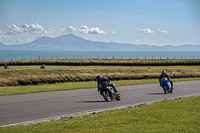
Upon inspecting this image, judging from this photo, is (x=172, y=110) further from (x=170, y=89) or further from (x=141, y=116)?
(x=170, y=89)

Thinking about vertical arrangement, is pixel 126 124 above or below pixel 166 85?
below

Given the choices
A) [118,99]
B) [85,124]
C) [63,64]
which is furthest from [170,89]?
[63,64]

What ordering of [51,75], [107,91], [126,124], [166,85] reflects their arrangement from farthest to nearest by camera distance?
1. [51,75]
2. [166,85]
3. [107,91]
4. [126,124]

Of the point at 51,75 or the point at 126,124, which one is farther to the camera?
the point at 51,75

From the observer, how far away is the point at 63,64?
225 feet

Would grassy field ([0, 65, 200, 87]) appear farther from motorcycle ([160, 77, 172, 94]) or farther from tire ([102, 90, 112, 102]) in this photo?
tire ([102, 90, 112, 102])

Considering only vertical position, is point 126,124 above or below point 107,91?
below

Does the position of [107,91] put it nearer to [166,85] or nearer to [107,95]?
[107,95]

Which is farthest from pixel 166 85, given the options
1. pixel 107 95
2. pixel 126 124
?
pixel 126 124

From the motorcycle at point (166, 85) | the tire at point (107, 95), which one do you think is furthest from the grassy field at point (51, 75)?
the tire at point (107, 95)

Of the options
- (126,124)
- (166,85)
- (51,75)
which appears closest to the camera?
(126,124)

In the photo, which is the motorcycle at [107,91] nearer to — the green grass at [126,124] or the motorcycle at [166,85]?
the green grass at [126,124]

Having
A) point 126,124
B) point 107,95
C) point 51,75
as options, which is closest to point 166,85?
point 107,95

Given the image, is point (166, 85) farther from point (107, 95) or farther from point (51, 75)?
point (51, 75)
